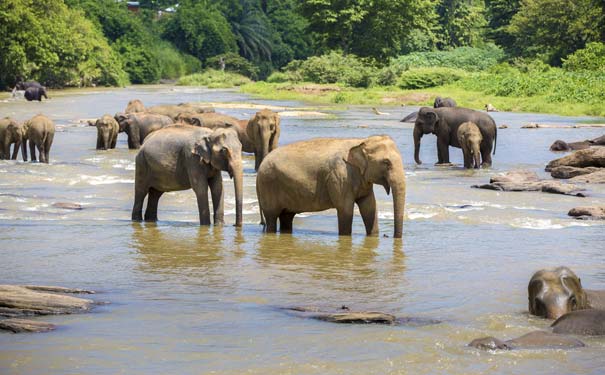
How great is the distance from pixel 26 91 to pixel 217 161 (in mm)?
46263

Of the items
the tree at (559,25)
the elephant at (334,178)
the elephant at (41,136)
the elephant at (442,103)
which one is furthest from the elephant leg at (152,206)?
the tree at (559,25)

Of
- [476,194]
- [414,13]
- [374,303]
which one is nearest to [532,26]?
[414,13]

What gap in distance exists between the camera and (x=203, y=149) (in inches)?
527

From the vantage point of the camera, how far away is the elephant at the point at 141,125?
26062mm

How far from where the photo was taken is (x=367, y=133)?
3256cm

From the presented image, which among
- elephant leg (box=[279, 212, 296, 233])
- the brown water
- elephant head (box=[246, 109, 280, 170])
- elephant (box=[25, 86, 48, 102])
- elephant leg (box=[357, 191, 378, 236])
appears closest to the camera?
the brown water

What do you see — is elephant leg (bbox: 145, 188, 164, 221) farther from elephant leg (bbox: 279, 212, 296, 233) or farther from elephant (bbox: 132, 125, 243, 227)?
elephant leg (bbox: 279, 212, 296, 233)

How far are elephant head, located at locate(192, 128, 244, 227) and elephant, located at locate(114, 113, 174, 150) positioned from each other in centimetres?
1262

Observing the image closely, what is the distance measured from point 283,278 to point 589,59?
45.8 meters

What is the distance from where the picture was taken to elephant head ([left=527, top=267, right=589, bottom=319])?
8359 millimetres

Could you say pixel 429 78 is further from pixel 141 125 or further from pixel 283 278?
pixel 283 278

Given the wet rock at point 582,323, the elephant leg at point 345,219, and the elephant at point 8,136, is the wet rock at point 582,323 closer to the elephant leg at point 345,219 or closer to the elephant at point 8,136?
the elephant leg at point 345,219

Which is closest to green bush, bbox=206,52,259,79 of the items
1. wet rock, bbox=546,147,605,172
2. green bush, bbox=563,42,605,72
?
green bush, bbox=563,42,605,72

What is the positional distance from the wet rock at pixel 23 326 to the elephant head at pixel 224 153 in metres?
5.37
